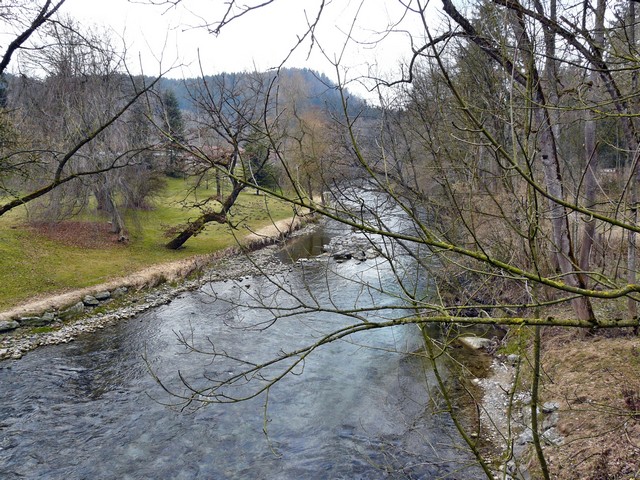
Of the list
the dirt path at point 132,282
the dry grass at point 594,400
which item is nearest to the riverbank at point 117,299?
the dirt path at point 132,282

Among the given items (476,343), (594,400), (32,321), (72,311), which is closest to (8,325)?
(32,321)

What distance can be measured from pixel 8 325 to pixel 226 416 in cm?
785

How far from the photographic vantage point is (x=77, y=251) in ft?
62.9

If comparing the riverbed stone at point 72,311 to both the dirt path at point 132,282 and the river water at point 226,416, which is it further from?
the river water at point 226,416

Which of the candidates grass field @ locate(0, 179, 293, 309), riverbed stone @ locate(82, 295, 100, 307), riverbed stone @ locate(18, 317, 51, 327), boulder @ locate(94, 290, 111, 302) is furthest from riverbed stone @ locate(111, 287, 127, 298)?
riverbed stone @ locate(18, 317, 51, 327)

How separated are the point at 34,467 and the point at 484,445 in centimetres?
649

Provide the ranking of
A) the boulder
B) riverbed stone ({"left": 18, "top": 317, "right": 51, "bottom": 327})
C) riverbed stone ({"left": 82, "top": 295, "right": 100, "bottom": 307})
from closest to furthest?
1. riverbed stone ({"left": 18, "top": 317, "right": 51, "bottom": 327})
2. riverbed stone ({"left": 82, "top": 295, "right": 100, "bottom": 307})
3. the boulder

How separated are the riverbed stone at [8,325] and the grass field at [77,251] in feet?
4.16

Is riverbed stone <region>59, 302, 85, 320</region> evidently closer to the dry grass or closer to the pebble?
the pebble

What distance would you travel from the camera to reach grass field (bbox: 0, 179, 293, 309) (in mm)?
15680

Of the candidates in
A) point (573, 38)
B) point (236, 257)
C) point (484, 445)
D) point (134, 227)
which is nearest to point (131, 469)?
point (484, 445)

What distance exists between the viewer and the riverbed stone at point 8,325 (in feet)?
40.4

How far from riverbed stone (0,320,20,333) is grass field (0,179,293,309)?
4.16ft

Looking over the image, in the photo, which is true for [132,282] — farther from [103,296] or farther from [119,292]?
[103,296]
